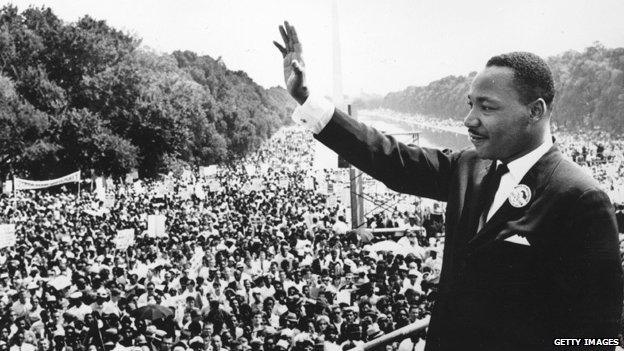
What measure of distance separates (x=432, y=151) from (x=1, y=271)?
13.0 meters

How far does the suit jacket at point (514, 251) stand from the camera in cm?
130

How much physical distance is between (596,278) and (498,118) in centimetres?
46

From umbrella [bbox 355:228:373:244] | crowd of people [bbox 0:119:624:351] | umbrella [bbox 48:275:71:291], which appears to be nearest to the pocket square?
crowd of people [bbox 0:119:624:351]

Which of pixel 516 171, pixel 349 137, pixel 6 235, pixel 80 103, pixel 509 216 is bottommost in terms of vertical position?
pixel 6 235

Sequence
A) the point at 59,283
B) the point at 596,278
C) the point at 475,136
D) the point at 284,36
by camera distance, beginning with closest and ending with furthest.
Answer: the point at 596,278, the point at 475,136, the point at 284,36, the point at 59,283

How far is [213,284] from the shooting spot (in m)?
→ 10.1

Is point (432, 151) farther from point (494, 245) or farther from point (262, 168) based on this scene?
point (262, 168)

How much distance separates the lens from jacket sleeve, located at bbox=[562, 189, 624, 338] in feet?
4.23

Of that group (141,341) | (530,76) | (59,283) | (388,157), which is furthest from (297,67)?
(59,283)

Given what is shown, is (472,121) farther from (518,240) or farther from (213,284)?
(213,284)

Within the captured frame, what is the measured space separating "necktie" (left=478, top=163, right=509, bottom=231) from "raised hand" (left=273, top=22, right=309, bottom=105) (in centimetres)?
60

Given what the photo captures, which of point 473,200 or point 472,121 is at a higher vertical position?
point 472,121

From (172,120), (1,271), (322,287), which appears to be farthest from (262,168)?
(322,287)

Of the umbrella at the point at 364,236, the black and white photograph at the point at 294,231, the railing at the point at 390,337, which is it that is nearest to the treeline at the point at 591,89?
the black and white photograph at the point at 294,231
